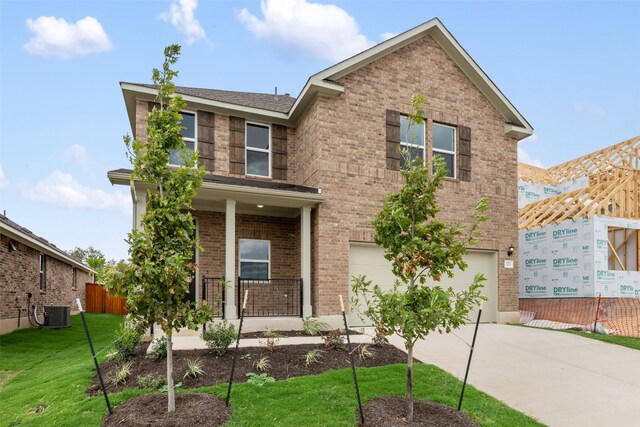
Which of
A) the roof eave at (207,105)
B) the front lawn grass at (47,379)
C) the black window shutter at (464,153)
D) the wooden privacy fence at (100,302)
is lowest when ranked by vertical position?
the wooden privacy fence at (100,302)

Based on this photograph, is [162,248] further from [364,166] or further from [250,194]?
[364,166]

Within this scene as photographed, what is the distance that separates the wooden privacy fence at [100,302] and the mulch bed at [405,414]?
19432 mm

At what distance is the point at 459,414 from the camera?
203 inches

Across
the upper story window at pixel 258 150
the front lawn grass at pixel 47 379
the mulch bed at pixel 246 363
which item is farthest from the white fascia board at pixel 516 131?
the front lawn grass at pixel 47 379

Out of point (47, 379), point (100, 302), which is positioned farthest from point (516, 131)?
point (100, 302)

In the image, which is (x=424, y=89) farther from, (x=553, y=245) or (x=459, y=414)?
(x=459, y=414)

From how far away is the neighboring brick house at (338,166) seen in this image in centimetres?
1045

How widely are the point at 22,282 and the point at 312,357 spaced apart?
1177cm

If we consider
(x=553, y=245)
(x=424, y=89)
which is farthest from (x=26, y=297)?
(x=553, y=245)

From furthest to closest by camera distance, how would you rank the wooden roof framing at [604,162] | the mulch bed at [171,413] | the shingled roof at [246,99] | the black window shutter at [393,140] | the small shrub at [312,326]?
the wooden roof framing at [604,162] < the shingled roof at [246,99] < the black window shutter at [393,140] < the small shrub at [312,326] < the mulch bed at [171,413]

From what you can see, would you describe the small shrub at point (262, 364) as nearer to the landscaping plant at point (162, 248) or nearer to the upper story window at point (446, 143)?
the landscaping plant at point (162, 248)

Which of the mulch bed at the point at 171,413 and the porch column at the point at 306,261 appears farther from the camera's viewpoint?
the porch column at the point at 306,261

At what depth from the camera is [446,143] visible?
1226 centimetres

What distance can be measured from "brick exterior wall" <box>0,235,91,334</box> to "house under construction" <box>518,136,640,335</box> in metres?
16.3
